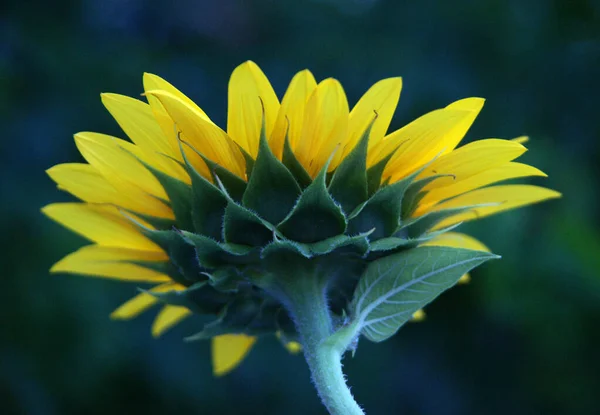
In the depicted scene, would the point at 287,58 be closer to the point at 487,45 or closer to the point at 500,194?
the point at 487,45

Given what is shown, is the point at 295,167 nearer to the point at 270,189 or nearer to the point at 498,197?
the point at 270,189

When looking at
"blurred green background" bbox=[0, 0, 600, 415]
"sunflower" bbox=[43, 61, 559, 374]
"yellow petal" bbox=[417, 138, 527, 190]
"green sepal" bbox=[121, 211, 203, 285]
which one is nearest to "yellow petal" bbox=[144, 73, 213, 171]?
"sunflower" bbox=[43, 61, 559, 374]

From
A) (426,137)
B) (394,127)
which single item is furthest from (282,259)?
(394,127)

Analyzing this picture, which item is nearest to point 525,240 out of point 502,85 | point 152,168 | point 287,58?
point 502,85

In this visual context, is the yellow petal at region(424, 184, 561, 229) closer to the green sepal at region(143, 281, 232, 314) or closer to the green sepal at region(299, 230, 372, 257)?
the green sepal at region(299, 230, 372, 257)

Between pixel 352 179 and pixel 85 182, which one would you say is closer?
pixel 352 179

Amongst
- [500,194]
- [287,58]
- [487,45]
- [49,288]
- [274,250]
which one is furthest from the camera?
[487,45]
